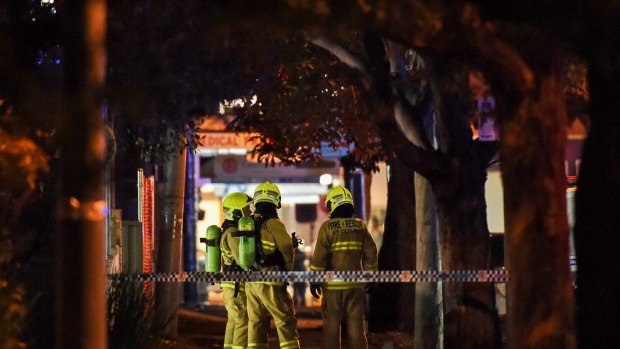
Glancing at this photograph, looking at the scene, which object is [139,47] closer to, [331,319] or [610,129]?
[331,319]

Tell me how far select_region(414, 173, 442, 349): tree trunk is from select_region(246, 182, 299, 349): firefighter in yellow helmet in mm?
1868

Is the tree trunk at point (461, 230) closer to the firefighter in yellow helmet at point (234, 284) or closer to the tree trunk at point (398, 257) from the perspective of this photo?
the firefighter in yellow helmet at point (234, 284)

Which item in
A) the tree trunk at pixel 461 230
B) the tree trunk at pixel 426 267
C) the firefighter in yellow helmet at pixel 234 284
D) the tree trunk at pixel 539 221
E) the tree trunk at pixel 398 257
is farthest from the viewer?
the tree trunk at pixel 398 257

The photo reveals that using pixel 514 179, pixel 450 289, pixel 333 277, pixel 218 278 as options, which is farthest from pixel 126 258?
pixel 514 179

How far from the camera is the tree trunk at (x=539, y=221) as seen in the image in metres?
7.82

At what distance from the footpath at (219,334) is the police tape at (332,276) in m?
1.82

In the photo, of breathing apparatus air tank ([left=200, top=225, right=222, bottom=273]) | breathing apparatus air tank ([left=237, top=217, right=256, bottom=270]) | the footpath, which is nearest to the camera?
breathing apparatus air tank ([left=237, top=217, right=256, bottom=270])

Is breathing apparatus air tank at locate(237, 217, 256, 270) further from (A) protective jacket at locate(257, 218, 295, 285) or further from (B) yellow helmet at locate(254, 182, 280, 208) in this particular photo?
(B) yellow helmet at locate(254, 182, 280, 208)

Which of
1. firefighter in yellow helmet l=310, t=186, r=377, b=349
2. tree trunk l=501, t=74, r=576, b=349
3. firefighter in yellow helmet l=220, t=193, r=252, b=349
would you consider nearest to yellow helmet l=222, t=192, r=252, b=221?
firefighter in yellow helmet l=220, t=193, r=252, b=349

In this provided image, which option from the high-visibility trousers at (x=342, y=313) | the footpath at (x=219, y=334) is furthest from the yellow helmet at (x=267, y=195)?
the footpath at (x=219, y=334)

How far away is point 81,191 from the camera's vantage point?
6.62 meters

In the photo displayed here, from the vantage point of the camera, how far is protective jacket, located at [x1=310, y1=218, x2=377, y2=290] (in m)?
11.6

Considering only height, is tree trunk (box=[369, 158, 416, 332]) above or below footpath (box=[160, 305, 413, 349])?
above

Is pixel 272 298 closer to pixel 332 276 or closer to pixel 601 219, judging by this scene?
pixel 332 276
